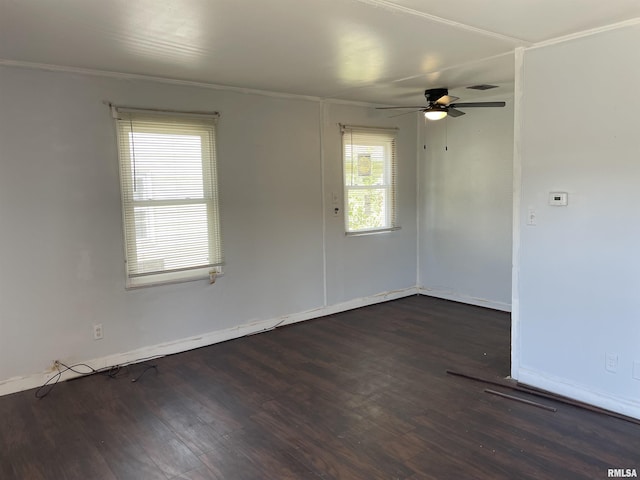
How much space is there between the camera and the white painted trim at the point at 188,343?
356cm

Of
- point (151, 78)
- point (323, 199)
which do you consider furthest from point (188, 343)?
point (151, 78)

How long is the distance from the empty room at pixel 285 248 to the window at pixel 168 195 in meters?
0.02

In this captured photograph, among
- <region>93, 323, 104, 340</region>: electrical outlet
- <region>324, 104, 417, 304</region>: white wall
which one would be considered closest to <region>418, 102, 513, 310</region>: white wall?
<region>324, 104, 417, 304</region>: white wall

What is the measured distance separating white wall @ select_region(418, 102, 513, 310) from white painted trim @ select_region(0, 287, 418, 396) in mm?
963

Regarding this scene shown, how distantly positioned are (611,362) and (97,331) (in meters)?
3.85

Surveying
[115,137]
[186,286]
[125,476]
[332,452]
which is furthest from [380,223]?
[125,476]

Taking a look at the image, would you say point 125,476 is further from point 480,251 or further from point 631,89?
point 480,251

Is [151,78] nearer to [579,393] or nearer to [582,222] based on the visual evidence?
[582,222]

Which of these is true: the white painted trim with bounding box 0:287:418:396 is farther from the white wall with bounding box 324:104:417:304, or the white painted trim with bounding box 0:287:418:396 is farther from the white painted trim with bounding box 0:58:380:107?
the white painted trim with bounding box 0:58:380:107

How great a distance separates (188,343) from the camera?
4.36m

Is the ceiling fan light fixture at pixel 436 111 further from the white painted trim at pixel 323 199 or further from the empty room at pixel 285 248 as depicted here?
the white painted trim at pixel 323 199

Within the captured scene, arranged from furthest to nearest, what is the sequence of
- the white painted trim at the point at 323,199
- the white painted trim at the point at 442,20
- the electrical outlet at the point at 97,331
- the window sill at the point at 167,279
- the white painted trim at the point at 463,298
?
1. the white painted trim at the point at 463,298
2. the white painted trim at the point at 323,199
3. the window sill at the point at 167,279
4. the electrical outlet at the point at 97,331
5. the white painted trim at the point at 442,20

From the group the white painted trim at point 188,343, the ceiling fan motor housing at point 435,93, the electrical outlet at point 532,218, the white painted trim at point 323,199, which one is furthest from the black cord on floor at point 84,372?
the ceiling fan motor housing at point 435,93

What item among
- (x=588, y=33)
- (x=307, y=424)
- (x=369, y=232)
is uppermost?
(x=588, y=33)
